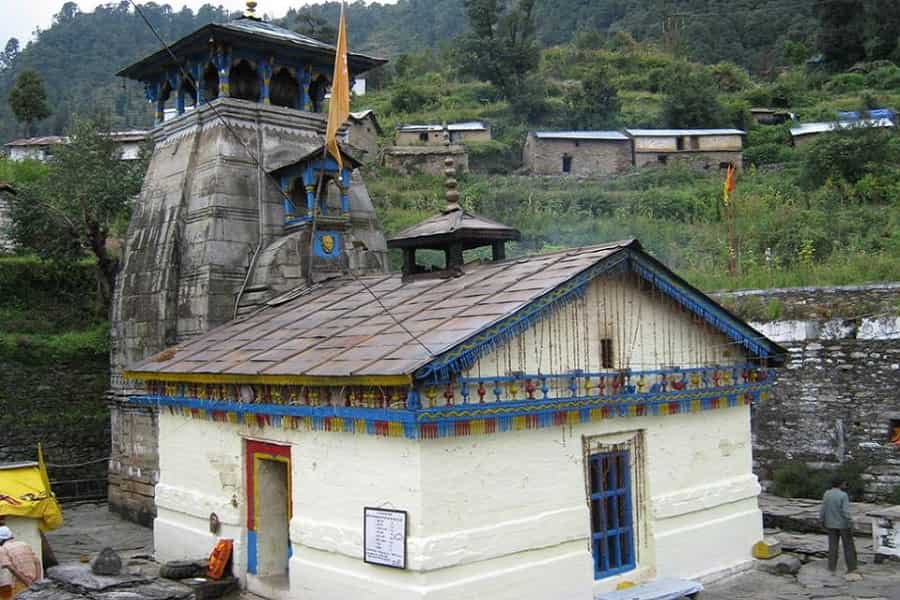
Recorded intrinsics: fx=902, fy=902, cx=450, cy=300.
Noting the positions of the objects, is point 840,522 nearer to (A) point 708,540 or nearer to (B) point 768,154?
(A) point 708,540

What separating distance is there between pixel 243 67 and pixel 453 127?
121 feet

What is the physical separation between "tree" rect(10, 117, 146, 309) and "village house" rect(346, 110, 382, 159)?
23188 millimetres

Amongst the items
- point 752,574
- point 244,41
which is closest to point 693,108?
point 244,41

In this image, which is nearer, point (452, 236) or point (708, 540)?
point (708, 540)

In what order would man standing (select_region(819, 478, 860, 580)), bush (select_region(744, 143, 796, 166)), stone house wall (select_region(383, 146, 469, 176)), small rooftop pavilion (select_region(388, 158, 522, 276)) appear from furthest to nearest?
stone house wall (select_region(383, 146, 469, 176)) → bush (select_region(744, 143, 796, 166)) → small rooftop pavilion (select_region(388, 158, 522, 276)) → man standing (select_region(819, 478, 860, 580))

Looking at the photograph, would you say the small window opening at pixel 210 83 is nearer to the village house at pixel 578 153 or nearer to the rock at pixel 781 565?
the rock at pixel 781 565

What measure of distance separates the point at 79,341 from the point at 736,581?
13490 millimetres

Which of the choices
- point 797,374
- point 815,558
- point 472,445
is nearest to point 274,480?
point 472,445

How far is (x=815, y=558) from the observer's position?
37.0 feet

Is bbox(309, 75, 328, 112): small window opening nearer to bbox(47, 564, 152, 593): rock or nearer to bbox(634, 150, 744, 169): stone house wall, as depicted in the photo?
bbox(47, 564, 152, 593): rock

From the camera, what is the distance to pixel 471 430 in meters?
8.09

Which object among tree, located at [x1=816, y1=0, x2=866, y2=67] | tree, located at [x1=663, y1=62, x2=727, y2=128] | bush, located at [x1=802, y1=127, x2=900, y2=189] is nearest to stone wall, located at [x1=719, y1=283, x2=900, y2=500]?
bush, located at [x1=802, y1=127, x2=900, y2=189]

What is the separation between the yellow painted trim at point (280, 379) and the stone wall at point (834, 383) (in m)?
10.1

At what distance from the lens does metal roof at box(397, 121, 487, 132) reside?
48.0m
